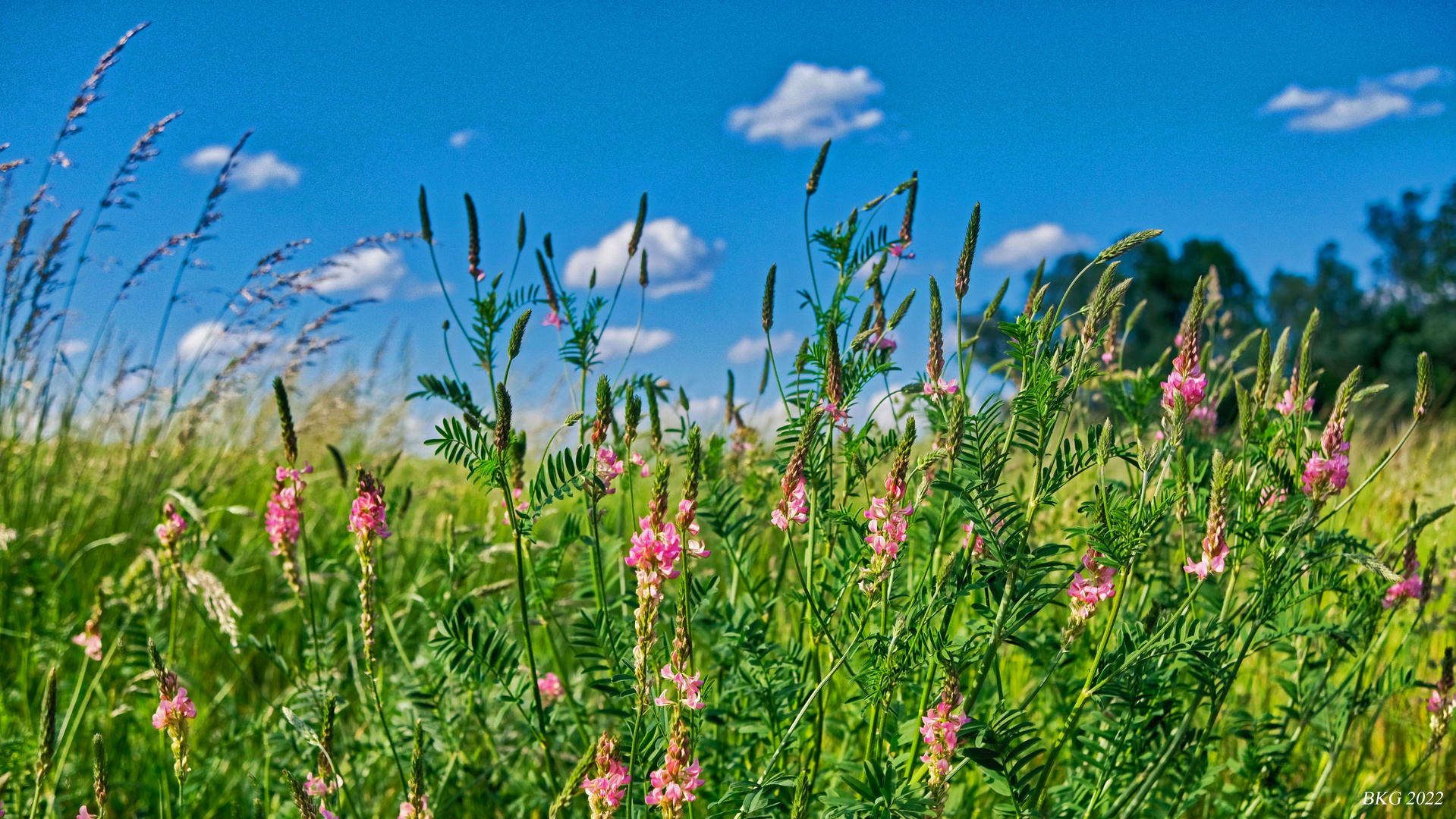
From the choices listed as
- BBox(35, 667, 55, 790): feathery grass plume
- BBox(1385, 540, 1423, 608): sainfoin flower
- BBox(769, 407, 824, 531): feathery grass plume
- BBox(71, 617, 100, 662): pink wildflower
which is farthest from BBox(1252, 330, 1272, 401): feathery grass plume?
BBox(71, 617, 100, 662): pink wildflower

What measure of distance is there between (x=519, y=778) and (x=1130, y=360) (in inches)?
972

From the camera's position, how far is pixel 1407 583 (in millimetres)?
1959

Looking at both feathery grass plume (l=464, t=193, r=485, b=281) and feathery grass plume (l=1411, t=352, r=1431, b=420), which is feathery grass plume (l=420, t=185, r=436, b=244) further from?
feathery grass plume (l=1411, t=352, r=1431, b=420)

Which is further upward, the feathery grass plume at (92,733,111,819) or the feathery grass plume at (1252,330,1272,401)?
the feathery grass plume at (1252,330,1272,401)

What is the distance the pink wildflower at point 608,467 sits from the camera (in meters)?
1.67

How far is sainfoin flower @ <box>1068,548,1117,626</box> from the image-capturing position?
150cm

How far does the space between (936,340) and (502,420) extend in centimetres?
76

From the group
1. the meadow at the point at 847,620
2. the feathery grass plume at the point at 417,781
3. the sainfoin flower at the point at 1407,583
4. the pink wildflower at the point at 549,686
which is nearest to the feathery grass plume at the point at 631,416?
the meadow at the point at 847,620

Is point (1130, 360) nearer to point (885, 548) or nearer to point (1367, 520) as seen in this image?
point (1367, 520)

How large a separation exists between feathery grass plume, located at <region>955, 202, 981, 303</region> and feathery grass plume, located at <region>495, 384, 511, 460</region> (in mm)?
765

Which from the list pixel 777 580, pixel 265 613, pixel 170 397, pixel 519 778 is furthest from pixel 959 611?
pixel 170 397

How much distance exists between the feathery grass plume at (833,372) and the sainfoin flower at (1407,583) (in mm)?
1350

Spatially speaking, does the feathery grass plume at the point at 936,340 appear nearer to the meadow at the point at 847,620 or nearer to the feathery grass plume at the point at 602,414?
the meadow at the point at 847,620

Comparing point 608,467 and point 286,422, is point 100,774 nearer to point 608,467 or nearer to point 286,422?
point 286,422
